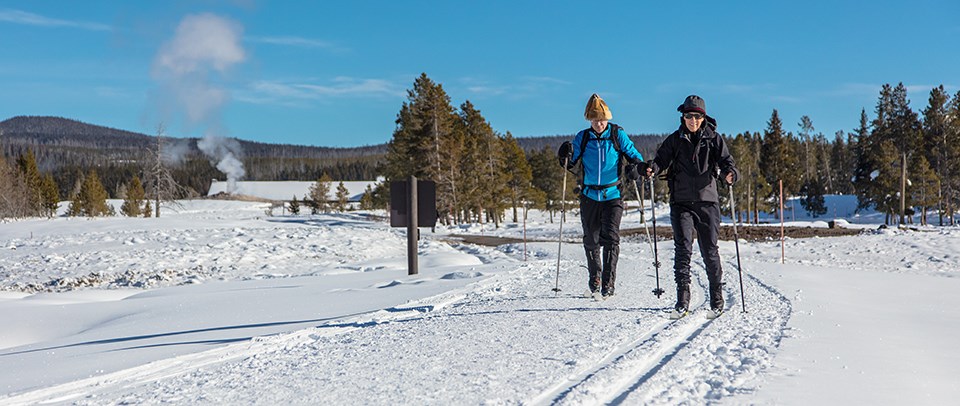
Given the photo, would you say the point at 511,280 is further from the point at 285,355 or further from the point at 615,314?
the point at 285,355

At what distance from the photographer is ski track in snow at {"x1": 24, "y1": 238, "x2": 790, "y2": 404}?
348cm

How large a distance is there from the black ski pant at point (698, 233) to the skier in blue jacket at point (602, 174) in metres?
0.95

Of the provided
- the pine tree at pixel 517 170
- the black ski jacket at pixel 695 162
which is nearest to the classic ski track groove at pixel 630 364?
the black ski jacket at pixel 695 162

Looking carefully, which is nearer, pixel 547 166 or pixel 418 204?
pixel 418 204

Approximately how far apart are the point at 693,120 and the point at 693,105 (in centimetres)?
14

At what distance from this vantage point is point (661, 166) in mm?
6027

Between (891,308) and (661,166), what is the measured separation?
10.4 feet

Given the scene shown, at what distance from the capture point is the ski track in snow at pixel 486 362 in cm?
348

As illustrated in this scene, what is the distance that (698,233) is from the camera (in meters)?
6.07

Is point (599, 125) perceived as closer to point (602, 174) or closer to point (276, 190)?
point (602, 174)

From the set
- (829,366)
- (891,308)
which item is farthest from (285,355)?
(891,308)

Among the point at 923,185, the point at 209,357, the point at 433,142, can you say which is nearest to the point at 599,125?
the point at 209,357

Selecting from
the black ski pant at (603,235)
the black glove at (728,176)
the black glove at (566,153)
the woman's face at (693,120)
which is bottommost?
the black ski pant at (603,235)

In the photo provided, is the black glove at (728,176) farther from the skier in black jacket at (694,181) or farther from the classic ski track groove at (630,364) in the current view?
the classic ski track groove at (630,364)
